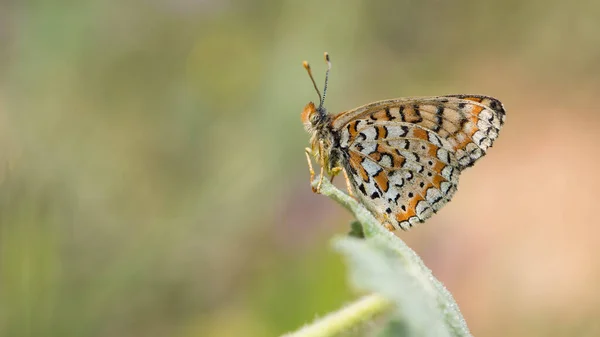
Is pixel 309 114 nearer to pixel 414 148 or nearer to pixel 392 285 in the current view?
pixel 414 148

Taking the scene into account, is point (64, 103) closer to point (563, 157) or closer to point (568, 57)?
point (563, 157)

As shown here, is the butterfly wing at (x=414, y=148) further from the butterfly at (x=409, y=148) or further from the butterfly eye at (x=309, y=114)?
the butterfly eye at (x=309, y=114)

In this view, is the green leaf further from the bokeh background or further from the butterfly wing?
the bokeh background

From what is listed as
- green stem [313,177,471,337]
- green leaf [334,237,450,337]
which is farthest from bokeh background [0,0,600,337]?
green leaf [334,237,450,337]

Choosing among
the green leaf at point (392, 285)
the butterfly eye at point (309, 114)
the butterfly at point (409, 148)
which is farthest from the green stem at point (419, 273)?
the butterfly eye at point (309, 114)

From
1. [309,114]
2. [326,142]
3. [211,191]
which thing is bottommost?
[326,142]

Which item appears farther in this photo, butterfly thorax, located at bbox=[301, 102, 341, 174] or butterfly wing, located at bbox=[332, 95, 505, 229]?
butterfly thorax, located at bbox=[301, 102, 341, 174]

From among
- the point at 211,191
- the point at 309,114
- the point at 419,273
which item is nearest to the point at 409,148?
the point at 309,114
